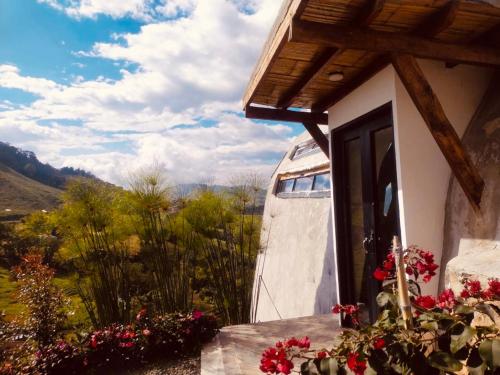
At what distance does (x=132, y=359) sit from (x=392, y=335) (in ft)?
10.1

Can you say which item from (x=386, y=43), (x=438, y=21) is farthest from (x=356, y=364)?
(x=438, y=21)

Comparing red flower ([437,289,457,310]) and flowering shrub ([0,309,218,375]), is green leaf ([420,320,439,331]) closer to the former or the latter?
red flower ([437,289,457,310])

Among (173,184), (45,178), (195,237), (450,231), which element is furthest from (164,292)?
(45,178)

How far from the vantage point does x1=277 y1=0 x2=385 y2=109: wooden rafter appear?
1.57 m

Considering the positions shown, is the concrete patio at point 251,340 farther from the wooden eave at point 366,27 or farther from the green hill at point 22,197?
the green hill at point 22,197

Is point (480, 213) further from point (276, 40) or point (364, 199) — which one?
point (276, 40)

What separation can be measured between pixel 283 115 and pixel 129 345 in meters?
2.75

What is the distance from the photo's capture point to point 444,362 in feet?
3.21

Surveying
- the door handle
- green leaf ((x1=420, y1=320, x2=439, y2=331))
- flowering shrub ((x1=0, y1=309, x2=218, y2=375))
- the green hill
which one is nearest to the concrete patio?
flowering shrub ((x1=0, y1=309, x2=218, y2=375))

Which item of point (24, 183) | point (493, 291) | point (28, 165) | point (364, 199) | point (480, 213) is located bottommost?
point (493, 291)

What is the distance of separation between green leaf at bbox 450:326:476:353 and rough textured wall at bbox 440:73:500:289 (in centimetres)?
61

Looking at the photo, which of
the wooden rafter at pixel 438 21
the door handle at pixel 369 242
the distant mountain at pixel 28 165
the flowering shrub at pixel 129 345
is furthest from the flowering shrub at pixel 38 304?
the distant mountain at pixel 28 165

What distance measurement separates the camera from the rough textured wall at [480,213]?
1619mm

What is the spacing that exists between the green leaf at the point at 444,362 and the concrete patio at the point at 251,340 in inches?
68.7
